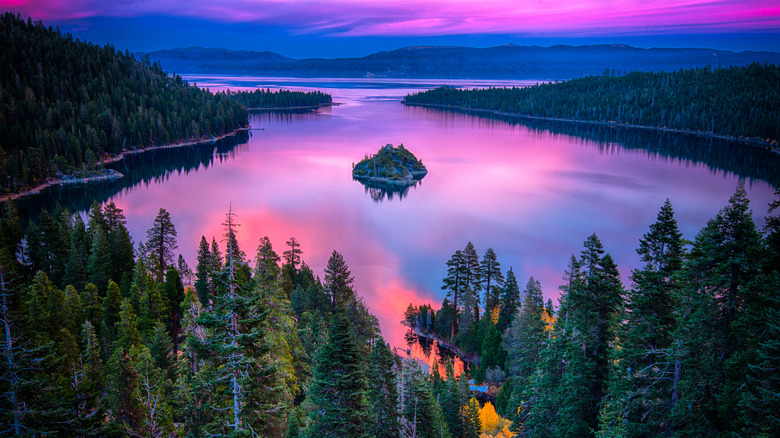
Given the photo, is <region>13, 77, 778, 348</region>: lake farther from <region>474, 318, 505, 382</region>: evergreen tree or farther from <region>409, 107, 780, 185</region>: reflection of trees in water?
<region>474, 318, 505, 382</region>: evergreen tree

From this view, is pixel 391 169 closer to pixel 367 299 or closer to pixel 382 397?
pixel 367 299

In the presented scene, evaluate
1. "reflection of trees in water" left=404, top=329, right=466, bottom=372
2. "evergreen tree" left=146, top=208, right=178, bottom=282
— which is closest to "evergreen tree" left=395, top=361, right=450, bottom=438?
"reflection of trees in water" left=404, top=329, right=466, bottom=372

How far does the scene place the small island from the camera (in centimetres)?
10138

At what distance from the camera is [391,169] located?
103 metres

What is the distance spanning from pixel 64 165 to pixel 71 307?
261 feet

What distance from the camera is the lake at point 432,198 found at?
57.2 m

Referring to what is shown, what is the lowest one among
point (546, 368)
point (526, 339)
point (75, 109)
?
point (526, 339)

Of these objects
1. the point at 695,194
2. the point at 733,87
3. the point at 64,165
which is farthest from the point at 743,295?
the point at 733,87

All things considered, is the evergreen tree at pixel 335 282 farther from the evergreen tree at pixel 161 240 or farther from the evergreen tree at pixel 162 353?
the evergreen tree at pixel 161 240

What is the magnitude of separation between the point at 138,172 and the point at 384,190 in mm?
55327

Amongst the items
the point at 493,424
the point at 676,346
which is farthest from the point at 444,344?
the point at 676,346

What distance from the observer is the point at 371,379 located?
57.1 feet

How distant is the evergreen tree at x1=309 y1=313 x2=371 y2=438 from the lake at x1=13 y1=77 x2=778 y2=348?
26.0m

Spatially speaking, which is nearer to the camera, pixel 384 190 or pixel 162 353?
pixel 162 353
